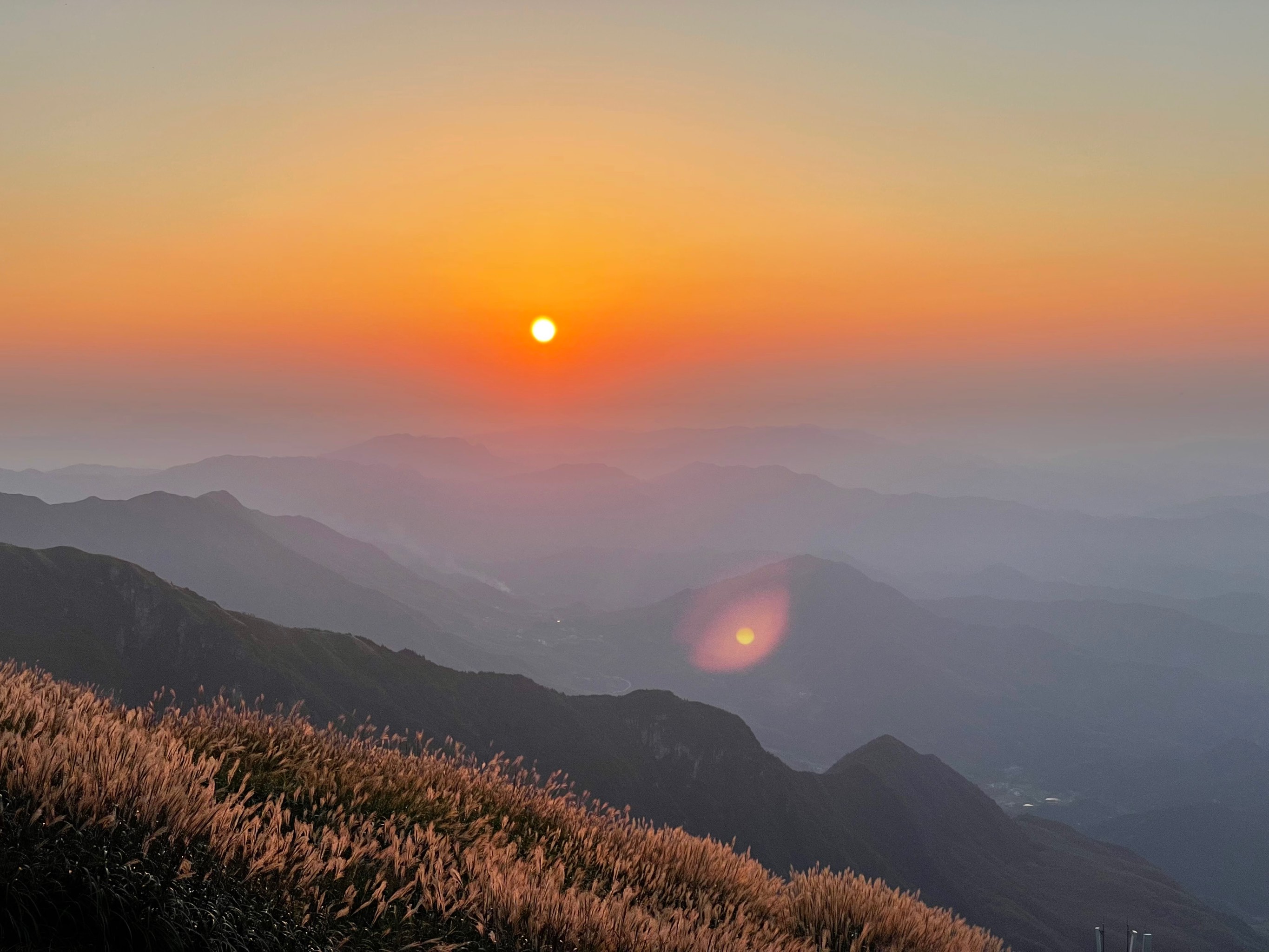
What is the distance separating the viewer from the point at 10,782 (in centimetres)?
515

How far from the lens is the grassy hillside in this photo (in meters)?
5.05

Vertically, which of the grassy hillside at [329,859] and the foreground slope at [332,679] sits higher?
the grassy hillside at [329,859]

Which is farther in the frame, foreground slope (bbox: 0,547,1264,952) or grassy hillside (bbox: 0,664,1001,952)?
foreground slope (bbox: 0,547,1264,952)

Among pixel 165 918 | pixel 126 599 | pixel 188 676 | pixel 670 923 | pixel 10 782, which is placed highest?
pixel 10 782

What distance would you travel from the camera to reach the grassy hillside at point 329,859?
199 inches

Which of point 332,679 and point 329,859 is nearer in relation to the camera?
point 329,859

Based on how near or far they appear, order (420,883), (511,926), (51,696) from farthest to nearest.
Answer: (51,696) → (420,883) → (511,926)

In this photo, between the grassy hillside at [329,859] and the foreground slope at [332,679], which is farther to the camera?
Result: the foreground slope at [332,679]

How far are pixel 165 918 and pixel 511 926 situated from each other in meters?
2.62

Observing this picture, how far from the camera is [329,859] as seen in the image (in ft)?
21.2

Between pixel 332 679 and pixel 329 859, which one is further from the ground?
pixel 329 859

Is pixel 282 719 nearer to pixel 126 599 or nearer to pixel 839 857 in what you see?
pixel 126 599

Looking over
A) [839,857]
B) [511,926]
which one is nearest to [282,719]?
[511,926]

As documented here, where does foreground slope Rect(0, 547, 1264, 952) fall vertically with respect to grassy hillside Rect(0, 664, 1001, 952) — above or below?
below
